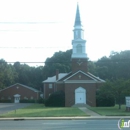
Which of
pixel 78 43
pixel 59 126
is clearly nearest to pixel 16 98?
pixel 78 43

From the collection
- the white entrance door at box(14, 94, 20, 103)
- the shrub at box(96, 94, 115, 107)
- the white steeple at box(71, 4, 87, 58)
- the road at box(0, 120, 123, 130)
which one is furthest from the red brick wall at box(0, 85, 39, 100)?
the road at box(0, 120, 123, 130)

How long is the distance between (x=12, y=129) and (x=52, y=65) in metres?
74.7

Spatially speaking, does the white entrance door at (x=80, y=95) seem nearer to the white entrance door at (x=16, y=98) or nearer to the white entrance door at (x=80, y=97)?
the white entrance door at (x=80, y=97)

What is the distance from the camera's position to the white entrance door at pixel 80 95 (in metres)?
55.4

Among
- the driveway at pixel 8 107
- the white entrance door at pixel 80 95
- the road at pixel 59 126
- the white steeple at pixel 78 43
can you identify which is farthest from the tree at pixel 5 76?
the road at pixel 59 126

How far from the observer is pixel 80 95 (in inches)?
2176

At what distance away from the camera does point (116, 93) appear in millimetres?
41906

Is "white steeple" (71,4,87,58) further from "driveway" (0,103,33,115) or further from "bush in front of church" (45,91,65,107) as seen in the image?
"driveway" (0,103,33,115)

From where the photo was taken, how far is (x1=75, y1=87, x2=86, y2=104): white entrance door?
5538 centimetres

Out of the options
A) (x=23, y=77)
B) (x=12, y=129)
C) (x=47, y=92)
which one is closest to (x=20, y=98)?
(x=47, y=92)

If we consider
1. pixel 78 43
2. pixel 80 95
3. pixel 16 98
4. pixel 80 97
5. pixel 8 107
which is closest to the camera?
pixel 8 107

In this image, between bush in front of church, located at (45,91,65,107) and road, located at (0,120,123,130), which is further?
bush in front of church, located at (45,91,65,107)

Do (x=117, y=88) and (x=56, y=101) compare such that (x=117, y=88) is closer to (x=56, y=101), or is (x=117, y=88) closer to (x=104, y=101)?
(x=104, y=101)

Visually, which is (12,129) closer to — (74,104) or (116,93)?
(116,93)
